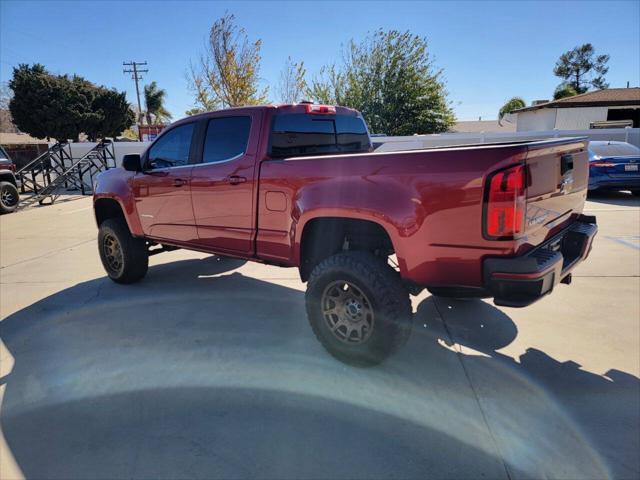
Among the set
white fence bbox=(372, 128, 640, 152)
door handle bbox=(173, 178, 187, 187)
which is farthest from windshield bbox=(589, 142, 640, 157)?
door handle bbox=(173, 178, 187, 187)

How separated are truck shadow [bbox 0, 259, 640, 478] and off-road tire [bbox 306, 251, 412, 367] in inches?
6.5

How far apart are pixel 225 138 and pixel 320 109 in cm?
94

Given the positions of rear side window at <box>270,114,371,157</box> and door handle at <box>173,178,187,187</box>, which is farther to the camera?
door handle at <box>173,178,187,187</box>

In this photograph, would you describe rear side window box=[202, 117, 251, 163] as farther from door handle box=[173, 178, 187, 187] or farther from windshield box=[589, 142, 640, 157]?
windshield box=[589, 142, 640, 157]

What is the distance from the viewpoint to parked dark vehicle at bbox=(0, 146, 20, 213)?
1155 centimetres

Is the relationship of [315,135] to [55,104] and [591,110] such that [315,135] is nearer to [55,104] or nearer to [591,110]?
[55,104]

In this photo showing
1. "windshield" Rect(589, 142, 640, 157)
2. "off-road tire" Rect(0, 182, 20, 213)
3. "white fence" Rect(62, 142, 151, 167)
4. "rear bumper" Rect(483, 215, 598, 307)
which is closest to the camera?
"rear bumper" Rect(483, 215, 598, 307)

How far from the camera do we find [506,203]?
2.30 meters

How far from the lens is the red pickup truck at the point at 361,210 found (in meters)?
2.38

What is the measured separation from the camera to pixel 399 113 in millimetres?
27953

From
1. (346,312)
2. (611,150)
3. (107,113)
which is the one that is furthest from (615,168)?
(107,113)

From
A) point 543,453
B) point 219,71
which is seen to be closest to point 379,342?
point 543,453

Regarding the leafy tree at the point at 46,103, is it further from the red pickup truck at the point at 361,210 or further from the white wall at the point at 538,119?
the white wall at the point at 538,119

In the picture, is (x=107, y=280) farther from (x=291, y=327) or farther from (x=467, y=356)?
(x=467, y=356)
